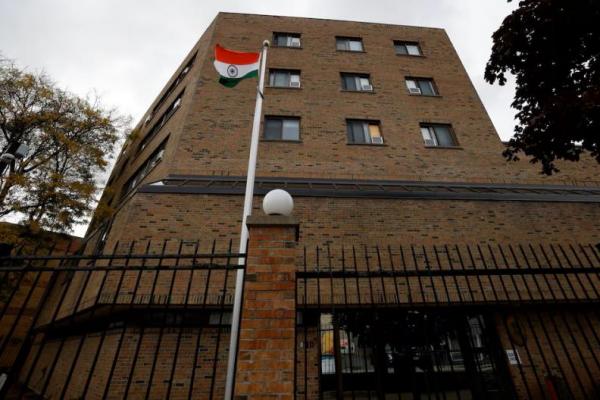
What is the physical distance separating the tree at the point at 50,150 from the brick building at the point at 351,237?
4.35 metres

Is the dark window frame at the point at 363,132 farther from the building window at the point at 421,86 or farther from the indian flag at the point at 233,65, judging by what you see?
the indian flag at the point at 233,65

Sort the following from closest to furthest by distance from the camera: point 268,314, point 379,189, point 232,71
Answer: point 268,314 < point 232,71 < point 379,189

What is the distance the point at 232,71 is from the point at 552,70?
24.4 feet

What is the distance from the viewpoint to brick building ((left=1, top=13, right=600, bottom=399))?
5176 millimetres

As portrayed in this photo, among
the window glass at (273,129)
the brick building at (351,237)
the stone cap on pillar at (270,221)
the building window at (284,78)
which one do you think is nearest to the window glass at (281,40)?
the brick building at (351,237)

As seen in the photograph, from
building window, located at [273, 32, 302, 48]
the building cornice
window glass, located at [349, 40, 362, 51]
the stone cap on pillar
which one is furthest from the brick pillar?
window glass, located at [349, 40, 362, 51]

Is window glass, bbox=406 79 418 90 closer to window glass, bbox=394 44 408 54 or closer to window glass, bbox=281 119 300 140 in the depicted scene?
window glass, bbox=394 44 408 54

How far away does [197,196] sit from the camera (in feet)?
30.5

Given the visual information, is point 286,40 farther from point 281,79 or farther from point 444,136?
point 444,136

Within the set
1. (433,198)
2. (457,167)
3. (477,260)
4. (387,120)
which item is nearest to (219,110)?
(387,120)

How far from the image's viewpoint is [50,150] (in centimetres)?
1736

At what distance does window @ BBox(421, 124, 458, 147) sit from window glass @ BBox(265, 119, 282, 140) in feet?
19.5

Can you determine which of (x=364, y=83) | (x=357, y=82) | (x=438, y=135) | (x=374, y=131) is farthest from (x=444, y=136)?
(x=357, y=82)

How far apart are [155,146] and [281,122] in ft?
20.9
